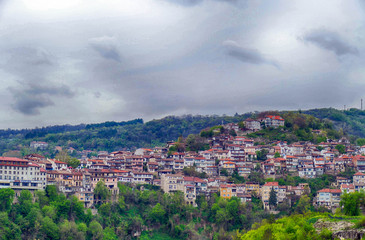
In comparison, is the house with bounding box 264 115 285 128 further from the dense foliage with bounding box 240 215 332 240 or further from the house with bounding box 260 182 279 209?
the dense foliage with bounding box 240 215 332 240

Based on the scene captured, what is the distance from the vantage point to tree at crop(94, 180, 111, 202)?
76.2m

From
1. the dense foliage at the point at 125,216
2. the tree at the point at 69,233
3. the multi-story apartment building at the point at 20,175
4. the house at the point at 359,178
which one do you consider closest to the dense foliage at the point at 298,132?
the house at the point at 359,178

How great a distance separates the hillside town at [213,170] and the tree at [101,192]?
68cm

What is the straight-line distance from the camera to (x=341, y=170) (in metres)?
90.9

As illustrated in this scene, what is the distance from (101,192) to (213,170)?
21.8 meters

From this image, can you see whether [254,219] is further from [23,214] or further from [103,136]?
[103,136]

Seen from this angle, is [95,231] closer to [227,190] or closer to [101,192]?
[101,192]

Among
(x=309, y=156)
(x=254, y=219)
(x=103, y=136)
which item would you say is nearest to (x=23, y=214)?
(x=254, y=219)

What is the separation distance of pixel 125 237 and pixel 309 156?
123ft

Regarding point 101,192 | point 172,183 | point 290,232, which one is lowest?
point 290,232

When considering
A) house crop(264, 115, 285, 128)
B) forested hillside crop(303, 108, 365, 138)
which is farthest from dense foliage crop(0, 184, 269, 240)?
forested hillside crop(303, 108, 365, 138)

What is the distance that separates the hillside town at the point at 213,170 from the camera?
2980 inches

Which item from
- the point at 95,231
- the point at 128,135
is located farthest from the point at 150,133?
the point at 95,231

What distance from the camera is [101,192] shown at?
76.2 m
